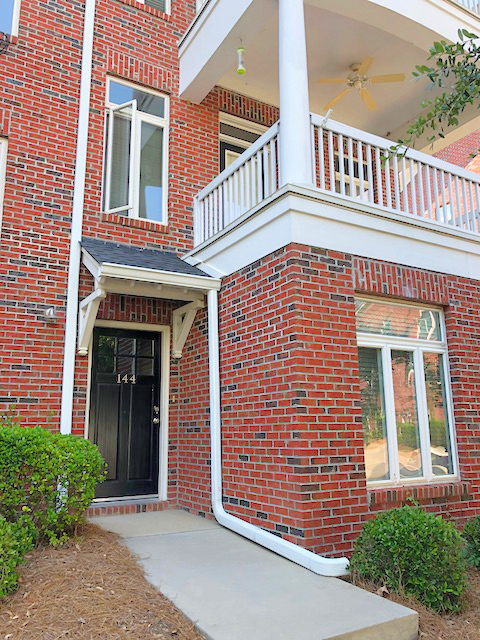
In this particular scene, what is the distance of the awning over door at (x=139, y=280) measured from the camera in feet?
17.3

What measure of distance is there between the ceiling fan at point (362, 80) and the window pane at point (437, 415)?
4005 millimetres

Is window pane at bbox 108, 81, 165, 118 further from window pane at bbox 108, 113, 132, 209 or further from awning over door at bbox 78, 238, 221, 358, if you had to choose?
awning over door at bbox 78, 238, 221, 358

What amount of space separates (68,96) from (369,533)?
5.86 metres

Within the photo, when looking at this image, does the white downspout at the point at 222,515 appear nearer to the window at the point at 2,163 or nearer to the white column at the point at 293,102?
the white column at the point at 293,102

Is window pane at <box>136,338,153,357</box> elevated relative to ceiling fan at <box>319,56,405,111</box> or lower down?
lower down

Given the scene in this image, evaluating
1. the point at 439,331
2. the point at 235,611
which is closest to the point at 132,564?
the point at 235,611

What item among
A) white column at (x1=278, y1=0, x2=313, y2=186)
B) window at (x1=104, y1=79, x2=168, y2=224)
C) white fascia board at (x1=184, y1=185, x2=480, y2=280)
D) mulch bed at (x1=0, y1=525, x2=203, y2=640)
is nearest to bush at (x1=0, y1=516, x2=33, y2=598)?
mulch bed at (x1=0, y1=525, x2=203, y2=640)

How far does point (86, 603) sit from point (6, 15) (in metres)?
6.47

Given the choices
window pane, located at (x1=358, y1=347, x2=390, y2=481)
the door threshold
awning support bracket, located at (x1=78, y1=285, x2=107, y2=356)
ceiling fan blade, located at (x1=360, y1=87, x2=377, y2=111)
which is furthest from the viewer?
ceiling fan blade, located at (x1=360, y1=87, x2=377, y2=111)

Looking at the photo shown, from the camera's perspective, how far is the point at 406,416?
5.29 meters

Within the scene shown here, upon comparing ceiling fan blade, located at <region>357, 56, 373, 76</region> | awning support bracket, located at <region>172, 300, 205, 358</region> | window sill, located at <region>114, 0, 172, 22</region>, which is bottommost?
awning support bracket, located at <region>172, 300, 205, 358</region>

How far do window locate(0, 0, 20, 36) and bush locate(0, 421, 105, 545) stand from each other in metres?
4.83

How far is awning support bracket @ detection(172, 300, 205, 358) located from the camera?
6.23 metres

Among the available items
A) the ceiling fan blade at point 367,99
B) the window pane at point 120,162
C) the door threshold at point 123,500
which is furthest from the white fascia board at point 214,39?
the door threshold at point 123,500
